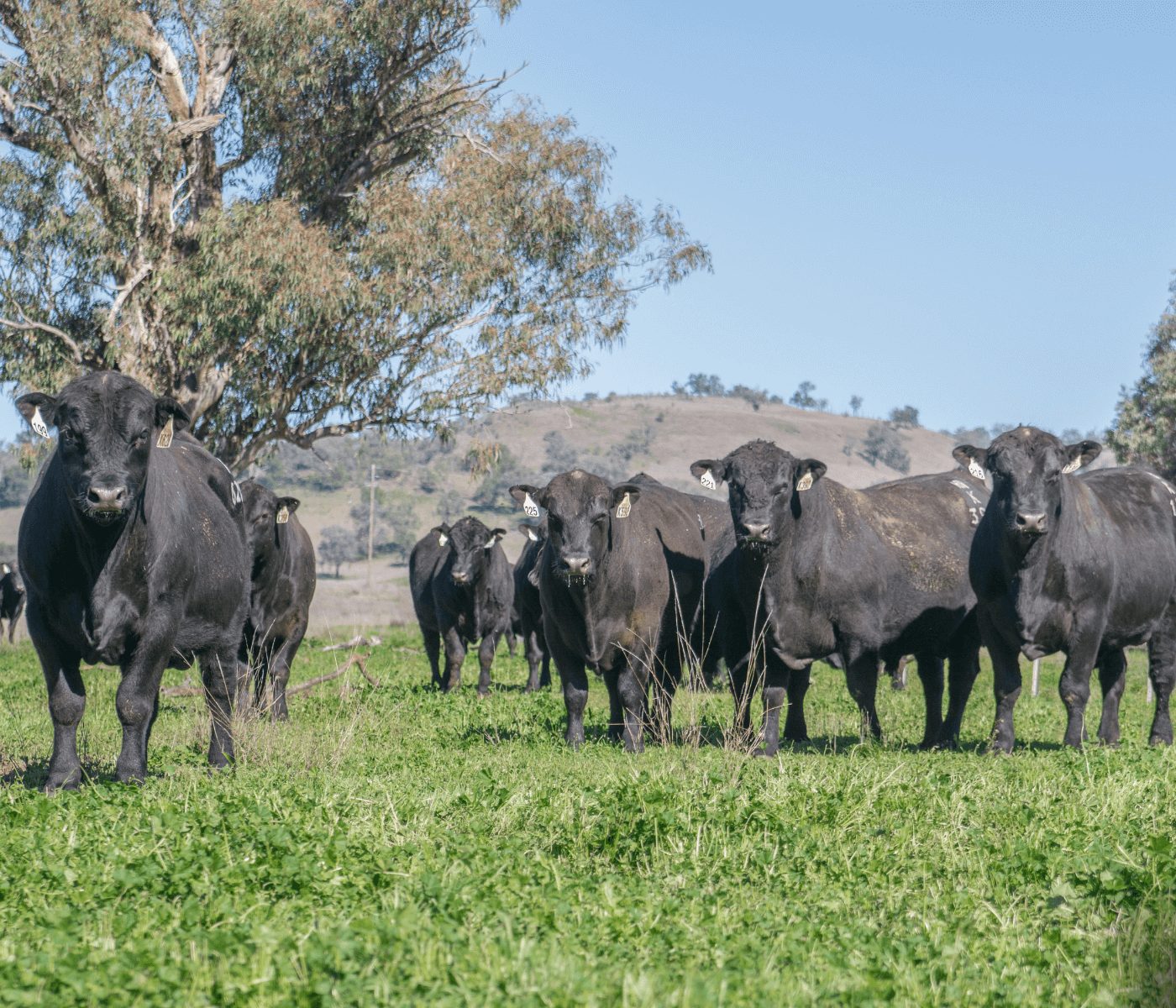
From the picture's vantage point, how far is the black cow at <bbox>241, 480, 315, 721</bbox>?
14281 mm

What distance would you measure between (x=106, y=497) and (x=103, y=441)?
0.42m

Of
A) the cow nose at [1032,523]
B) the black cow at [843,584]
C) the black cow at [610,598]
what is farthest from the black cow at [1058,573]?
the black cow at [610,598]

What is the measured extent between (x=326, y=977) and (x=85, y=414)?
4592 millimetres

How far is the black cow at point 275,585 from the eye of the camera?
1428cm

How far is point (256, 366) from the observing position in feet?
89.4

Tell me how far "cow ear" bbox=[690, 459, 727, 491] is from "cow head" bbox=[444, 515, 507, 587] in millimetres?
8218

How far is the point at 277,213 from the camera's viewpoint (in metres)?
26.4

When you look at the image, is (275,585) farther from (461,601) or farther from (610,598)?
(461,601)

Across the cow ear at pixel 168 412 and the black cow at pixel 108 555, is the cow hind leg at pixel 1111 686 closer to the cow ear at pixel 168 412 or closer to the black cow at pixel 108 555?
the black cow at pixel 108 555

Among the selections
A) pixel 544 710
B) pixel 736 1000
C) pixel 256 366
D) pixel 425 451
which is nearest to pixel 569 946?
pixel 736 1000

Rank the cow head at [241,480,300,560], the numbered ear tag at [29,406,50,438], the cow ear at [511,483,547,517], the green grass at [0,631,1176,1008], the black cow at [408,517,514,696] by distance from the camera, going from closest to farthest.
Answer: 1. the green grass at [0,631,1176,1008]
2. the numbered ear tag at [29,406,50,438]
3. the cow ear at [511,483,547,517]
4. the cow head at [241,480,300,560]
5. the black cow at [408,517,514,696]

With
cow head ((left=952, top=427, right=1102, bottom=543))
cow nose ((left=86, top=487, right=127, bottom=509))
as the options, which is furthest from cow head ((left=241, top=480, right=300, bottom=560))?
cow head ((left=952, top=427, right=1102, bottom=543))

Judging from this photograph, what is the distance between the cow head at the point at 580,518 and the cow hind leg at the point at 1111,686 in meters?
4.83

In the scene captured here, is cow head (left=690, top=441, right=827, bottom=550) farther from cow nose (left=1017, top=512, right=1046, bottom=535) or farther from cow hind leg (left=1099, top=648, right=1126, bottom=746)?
cow hind leg (left=1099, top=648, right=1126, bottom=746)
